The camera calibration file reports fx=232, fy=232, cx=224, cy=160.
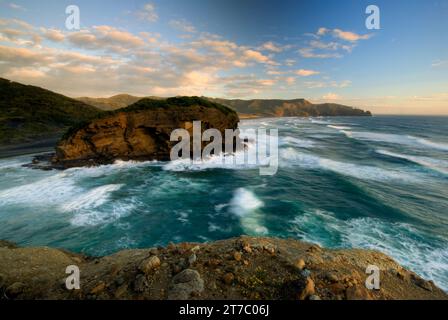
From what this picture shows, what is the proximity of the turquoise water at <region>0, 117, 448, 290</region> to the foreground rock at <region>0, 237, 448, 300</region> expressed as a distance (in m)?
5.15

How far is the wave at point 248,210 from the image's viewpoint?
16.4 m

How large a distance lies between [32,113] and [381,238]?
3593 inches

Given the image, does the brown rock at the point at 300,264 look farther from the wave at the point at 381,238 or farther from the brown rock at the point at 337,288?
the wave at the point at 381,238

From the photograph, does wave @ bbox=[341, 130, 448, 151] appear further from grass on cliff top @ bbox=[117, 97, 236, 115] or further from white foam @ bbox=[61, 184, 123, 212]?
white foam @ bbox=[61, 184, 123, 212]

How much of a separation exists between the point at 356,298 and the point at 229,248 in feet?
13.3

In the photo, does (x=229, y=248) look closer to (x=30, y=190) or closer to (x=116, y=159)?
(x=30, y=190)

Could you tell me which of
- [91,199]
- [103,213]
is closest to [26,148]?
[91,199]

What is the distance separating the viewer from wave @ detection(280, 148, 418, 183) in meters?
28.0

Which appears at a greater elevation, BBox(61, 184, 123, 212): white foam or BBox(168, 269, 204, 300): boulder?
BBox(168, 269, 204, 300): boulder

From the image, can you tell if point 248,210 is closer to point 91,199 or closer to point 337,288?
point 337,288

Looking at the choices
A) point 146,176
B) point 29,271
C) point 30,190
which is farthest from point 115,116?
point 29,271

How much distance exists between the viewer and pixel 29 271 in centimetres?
821

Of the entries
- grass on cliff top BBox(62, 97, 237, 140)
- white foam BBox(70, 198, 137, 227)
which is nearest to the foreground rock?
white foam BBox(70, 198, 137, 227)

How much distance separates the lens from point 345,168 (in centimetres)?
3275
